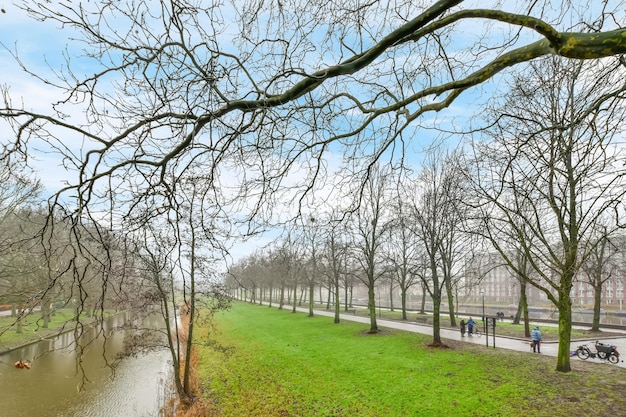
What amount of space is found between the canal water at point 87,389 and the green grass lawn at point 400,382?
2.19m

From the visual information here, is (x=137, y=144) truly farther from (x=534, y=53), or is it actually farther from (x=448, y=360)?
(x=448, y=360)

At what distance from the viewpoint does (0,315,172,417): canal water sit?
515 inches

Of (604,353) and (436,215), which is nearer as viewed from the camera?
(604,353)

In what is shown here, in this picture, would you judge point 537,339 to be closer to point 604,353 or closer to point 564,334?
point 604,353

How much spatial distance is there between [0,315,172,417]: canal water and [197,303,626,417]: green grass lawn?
2.19 metres

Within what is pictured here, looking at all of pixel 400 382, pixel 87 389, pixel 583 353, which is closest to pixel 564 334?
pixel 583 353

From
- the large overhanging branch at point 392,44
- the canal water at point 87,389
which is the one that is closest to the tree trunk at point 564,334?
the large overhanging branch at point 392,44

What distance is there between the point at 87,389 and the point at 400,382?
12.9m

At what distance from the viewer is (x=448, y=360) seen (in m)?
15.2

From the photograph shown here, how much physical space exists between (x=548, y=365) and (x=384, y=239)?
44.0 ft

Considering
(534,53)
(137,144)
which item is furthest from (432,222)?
(137,144)

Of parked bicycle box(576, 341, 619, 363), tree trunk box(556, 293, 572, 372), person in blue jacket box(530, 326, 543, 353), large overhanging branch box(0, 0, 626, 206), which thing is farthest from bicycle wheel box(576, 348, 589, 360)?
large overhanging branch box(0, 0, 626, 206)

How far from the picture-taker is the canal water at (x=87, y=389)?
42.9 feet

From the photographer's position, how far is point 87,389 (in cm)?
1530
